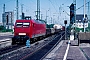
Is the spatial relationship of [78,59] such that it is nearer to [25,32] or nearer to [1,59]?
[1,59]

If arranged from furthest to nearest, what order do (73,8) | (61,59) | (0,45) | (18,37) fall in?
(73,8) → (18,37) → (0,45) → (61,59)

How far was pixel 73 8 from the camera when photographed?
1638 inches

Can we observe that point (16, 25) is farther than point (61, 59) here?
Yes

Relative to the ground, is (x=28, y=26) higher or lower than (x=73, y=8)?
lower

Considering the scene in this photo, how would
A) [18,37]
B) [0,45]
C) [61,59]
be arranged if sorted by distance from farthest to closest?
1. [18,37]
2. [0,45]
3. [61,59]

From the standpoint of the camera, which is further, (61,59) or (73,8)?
(73,8)

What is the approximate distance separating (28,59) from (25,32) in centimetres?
1422

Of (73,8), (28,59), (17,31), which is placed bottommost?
(28,59)

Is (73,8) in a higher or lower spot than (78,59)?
higher

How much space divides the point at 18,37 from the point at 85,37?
9242 mm

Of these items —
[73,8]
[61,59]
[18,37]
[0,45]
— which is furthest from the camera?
[73,8]

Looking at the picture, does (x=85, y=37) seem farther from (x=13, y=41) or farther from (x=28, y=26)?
(x=13, y=41)

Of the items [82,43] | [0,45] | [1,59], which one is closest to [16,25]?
[0,45]

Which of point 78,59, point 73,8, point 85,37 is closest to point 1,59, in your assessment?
point 78,59
